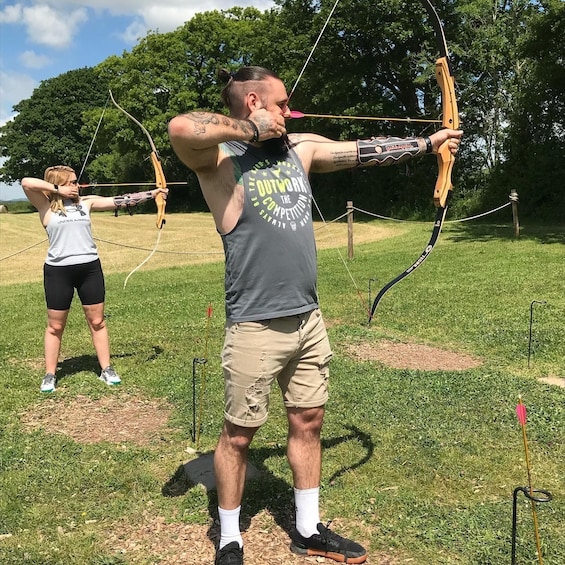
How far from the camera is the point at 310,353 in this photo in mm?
2455

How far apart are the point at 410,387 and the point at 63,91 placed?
161ft

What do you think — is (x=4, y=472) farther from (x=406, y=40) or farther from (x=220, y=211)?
(x=406, y=40)

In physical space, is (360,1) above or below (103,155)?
above

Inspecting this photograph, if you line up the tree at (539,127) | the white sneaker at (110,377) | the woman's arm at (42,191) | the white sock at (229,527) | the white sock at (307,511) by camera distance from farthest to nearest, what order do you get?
the tree at (539,127) → the white sneaker at (110,377) → the woman's arm at (42,191) → the white sock at (307,511) → the white sock at (229,527)

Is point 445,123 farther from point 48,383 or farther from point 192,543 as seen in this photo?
point 48,383

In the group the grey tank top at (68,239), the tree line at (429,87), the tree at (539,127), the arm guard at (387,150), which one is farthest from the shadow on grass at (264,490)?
the tree at (539,127)

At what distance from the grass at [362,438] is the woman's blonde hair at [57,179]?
141 cm

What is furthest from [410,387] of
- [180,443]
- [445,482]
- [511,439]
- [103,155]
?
[103,155]

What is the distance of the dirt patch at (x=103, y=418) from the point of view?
3.84 meters

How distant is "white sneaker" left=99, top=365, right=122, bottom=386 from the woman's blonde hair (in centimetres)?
129

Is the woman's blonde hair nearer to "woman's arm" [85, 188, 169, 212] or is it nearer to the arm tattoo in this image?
"woman's arm" [85, 188, 169, 212]

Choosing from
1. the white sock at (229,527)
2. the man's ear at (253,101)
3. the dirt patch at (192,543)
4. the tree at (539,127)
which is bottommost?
the dirt patch at (192,543)

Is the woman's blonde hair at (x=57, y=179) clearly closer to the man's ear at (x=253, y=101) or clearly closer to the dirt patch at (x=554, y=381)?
the man's ear at (x=253, y=101)

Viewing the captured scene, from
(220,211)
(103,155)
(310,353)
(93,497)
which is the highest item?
(103,155)
